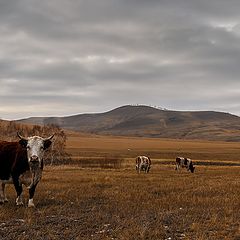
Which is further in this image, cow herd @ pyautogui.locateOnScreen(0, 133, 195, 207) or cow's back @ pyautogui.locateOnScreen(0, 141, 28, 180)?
cow's back @ pyautogui.locateOnScreen(0, 141, 28, 180)

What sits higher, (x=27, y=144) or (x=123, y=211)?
(x=27, y=144)

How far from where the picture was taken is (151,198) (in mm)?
17438

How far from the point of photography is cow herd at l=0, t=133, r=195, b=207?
14.6 meters

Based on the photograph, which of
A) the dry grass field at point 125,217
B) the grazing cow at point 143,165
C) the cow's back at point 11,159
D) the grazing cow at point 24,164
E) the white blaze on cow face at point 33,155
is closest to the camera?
the dry grass field at point 125,217

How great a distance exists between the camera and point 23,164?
1496cm

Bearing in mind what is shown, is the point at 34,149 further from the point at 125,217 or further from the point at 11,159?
the point at 125,217

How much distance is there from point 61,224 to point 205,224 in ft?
12.9

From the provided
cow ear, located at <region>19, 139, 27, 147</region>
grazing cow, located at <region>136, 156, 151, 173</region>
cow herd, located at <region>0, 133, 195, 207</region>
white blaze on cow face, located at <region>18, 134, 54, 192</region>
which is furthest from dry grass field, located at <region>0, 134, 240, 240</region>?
grazing cow, located at <region>136, 156, 151, 173</region>

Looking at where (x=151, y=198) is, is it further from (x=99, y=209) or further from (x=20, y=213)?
(x=20, y=213)

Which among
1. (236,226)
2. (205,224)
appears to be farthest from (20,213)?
(236,226)

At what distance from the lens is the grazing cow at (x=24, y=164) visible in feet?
47.8

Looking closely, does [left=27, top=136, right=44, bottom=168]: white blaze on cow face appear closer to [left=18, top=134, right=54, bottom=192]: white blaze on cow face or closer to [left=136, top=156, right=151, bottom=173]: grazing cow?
[left=18, top=134, right=54, bottom=192]: white blaze on cow face

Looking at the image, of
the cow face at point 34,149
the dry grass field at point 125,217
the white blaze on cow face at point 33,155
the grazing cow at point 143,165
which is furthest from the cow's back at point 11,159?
the grazing cow at point 143,165

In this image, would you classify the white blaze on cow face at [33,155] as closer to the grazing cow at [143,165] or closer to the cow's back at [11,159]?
the cow's back at [11,159]
